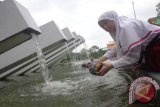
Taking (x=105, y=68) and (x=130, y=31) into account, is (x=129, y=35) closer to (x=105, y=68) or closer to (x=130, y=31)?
(x=130, y=31)

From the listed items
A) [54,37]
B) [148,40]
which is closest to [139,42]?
[148,40]

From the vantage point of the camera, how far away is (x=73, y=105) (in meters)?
5.02

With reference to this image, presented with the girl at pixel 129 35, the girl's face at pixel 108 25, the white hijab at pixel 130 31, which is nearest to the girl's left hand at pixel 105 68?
the girl at pixel 129 35

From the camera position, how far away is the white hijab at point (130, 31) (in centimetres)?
411

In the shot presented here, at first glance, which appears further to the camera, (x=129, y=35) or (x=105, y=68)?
(x=105, y=68)

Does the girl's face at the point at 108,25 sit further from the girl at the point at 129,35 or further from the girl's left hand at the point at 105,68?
the girl's left hand at the point at 105,68

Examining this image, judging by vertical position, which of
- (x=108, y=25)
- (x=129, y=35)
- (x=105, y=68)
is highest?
(x=108, y=25)

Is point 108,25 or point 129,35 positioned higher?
point 108,25

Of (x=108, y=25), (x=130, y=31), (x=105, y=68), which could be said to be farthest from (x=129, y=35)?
(x=105, y=68)

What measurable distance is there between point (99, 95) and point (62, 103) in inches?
24.9

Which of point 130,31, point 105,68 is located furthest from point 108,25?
point 105,68

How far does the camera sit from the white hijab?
4113 millimetres

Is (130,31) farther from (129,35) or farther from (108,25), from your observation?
(108,25)

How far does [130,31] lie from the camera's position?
412cm
